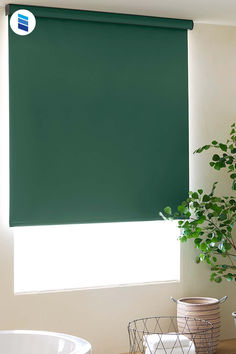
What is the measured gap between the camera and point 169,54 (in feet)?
12.2

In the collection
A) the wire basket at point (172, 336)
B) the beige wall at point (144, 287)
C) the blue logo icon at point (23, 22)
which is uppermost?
the blue logo icon at point (23, 22)

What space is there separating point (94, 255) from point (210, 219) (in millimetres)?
812

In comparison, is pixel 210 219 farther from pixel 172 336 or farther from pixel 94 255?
pixel 172 336

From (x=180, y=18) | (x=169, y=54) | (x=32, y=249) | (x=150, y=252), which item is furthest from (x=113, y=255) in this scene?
(x=180, y=18)

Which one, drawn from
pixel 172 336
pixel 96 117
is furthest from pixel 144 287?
pixel 96 117

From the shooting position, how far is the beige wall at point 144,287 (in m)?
3.40

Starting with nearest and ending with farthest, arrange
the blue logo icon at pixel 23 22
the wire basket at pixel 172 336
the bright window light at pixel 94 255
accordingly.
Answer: the wire basket at pixel 172 336, the blue logo icon at pixel 23 22, the bright window light at pixel 94 255

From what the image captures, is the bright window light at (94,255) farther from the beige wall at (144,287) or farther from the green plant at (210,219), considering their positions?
the green plant at (210,219)

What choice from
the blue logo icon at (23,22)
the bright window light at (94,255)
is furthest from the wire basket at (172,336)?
the blue logo icon at (23,22)

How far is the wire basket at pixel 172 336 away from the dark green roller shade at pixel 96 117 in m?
0.67

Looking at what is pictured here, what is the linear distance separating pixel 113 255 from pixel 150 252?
263mm

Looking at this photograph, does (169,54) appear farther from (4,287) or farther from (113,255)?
(4,287)

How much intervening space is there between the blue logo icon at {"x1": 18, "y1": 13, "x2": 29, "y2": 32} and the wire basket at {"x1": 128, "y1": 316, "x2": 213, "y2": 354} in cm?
182

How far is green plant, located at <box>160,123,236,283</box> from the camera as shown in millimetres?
3541
